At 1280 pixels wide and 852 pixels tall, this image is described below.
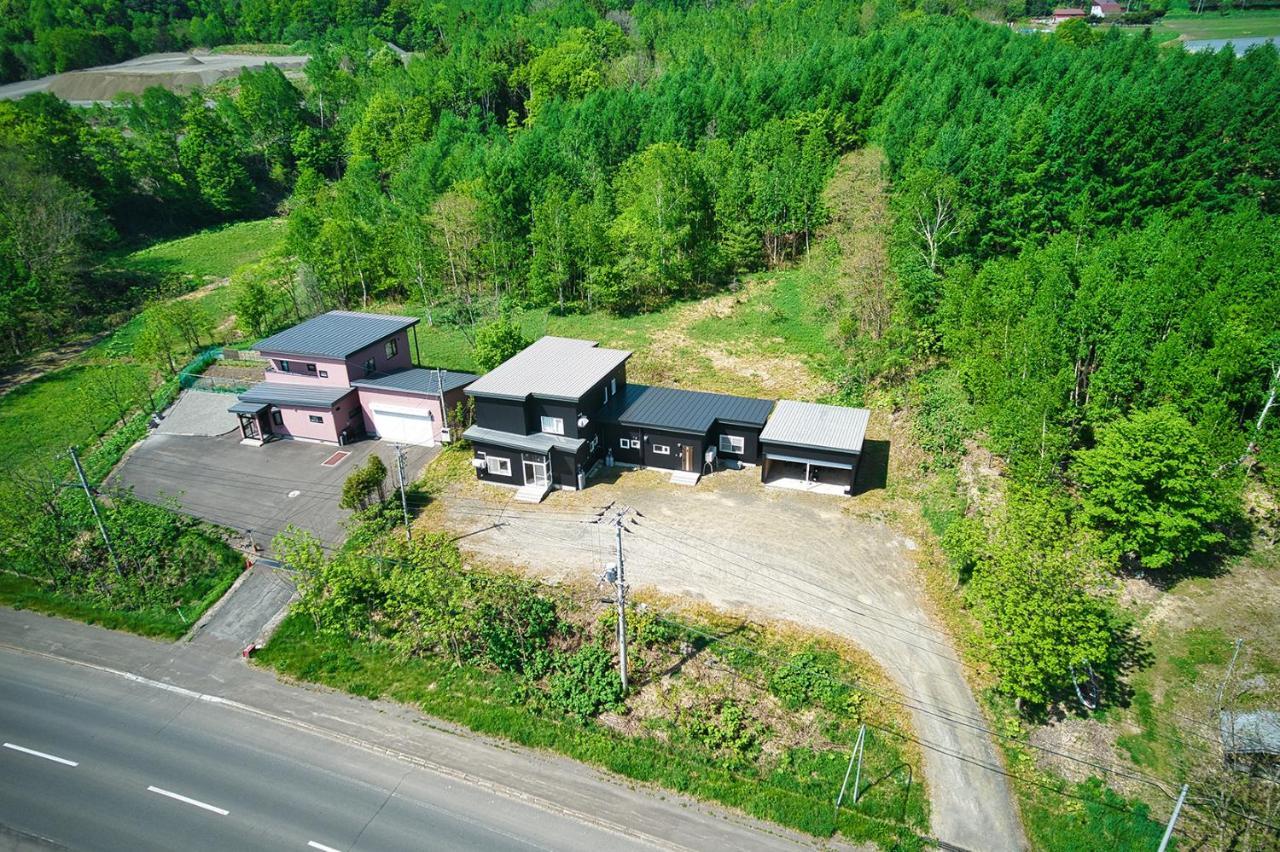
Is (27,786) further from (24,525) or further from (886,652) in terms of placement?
(886,652)

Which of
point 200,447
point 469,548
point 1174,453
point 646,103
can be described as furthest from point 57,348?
point 1174,453

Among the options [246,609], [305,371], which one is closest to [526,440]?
[246,609]

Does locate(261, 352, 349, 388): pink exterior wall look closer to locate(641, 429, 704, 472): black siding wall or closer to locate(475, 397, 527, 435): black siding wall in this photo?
locate(475, 397, 527, 435): black siding wall

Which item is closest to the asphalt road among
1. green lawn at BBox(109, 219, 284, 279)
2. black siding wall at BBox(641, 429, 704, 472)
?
black siding wall at BBox(641, 429, 704, 472)

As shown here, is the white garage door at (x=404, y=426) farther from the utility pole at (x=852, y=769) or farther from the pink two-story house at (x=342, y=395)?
the utility pole at (x=852, y=769)

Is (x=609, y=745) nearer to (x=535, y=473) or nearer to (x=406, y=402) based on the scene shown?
(x=535, y=473)
